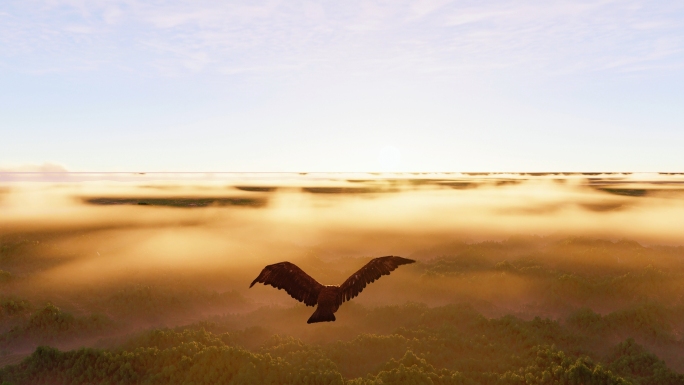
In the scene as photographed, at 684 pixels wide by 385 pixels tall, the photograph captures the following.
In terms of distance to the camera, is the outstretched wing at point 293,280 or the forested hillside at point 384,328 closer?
the outstretched wing at point 293,280

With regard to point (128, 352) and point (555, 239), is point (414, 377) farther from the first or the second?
point (555, 239)

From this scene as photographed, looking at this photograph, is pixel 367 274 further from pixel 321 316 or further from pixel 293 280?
pixel 293 280

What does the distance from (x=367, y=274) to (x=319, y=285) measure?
1077 mm

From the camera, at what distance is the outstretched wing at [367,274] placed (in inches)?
360

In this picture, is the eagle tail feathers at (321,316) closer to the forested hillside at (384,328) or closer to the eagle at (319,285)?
the eagle at (319,285)

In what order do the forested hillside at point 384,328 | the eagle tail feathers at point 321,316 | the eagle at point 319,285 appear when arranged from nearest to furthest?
the eagle tail feathers at point 321,316, the eagle at point 319,285, the forested hillside at point 384,328

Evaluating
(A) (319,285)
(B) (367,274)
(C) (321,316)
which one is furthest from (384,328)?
(C) (321,316)

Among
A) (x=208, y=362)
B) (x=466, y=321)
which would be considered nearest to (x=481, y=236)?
(x=466, y=321)

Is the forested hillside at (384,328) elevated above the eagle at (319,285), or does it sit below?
below

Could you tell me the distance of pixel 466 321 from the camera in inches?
829

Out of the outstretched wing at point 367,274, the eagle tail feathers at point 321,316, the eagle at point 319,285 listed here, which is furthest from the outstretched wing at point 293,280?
the outstretched wing at point 367,274

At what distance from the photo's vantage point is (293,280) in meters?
9.30

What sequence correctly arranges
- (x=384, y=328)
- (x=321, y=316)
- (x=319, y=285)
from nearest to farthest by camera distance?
(x=321, y=316)
(x=319, y=285)
(x=384, y=328)

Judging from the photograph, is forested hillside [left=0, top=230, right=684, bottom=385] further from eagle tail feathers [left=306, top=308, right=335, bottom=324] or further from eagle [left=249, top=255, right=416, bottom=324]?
eagle tail feathers [left=306, top=308, right=335, bottom=324]
